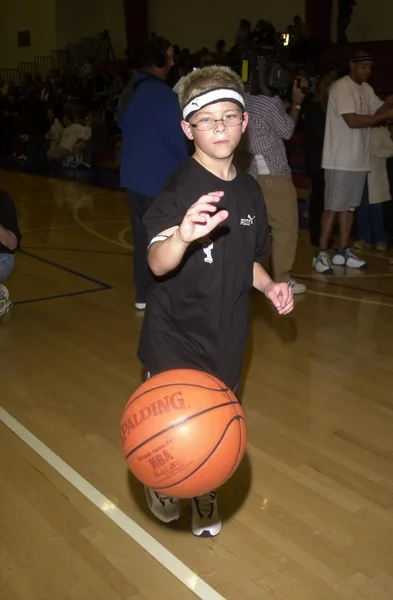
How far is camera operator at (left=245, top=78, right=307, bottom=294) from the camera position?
5324 mm

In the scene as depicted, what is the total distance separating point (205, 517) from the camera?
2730 millimetres

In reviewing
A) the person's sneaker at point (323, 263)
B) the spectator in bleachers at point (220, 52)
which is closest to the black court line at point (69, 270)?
the person's sneaker at point (323, 263)

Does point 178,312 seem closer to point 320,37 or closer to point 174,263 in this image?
point 174,263

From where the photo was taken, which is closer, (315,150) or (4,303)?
(4,303)

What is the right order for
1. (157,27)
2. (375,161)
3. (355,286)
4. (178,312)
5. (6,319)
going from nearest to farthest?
(178,312) → (6,319) → (355,286) → (375,161) → (157,27)

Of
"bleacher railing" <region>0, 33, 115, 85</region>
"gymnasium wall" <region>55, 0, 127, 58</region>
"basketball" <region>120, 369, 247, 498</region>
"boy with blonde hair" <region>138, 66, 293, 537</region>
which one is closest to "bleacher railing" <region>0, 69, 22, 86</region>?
"bleacher railing" <region>0, 33, 115, 85</region>

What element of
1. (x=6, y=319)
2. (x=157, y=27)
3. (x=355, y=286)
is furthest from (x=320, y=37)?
(x=6, y=319)

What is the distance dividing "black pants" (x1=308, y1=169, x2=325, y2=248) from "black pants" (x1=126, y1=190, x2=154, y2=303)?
3.07m

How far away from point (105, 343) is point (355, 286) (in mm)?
2514

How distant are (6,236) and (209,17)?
14633 millimetres

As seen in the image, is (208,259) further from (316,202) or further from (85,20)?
(85,20)

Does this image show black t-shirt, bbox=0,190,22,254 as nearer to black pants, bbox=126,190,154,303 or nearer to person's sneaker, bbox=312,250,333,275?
black pants, bbox=126,190,154,303

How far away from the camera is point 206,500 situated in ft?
9.02

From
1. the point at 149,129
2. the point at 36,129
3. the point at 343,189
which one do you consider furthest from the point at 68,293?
the point at 36,129
